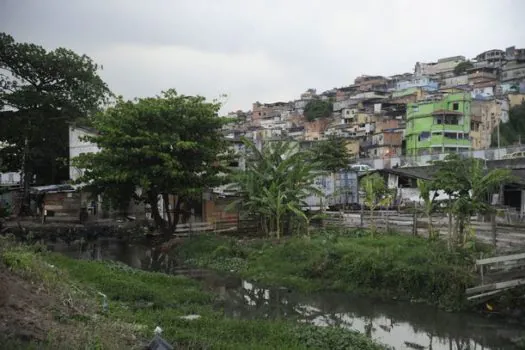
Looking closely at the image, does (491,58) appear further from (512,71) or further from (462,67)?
(512,71)

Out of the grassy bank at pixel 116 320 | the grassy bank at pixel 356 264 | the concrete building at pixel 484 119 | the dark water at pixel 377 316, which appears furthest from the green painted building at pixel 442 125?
the grassy bank at pixel 116 320

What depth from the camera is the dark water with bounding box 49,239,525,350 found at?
1077cm

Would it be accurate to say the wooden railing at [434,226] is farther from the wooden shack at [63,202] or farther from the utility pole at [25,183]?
the utility pole at [25,183]

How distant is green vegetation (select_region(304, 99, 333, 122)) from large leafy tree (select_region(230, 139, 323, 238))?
201 ft

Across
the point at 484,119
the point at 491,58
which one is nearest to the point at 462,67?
the point at 491,58

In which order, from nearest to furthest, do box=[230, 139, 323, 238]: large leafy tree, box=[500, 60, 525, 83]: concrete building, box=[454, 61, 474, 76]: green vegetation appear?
box=[230, 139, 323, 238]: large leafy tree
box=[500, 60, 525, 83]: concrete building
box=[454, 61, 474, 76]: green vegetation

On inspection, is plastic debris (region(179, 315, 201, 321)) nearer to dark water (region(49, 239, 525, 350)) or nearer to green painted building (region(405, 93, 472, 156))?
dark water (region(49, 239, 525, 350))

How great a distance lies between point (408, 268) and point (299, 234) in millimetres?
7589

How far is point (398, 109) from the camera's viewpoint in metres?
67.9

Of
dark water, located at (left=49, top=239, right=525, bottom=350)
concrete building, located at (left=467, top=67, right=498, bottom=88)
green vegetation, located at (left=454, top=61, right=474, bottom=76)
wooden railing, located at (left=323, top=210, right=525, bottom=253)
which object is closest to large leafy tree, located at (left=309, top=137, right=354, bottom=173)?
wooden railing, located at (left=323, top=210, right=525, bottom=253)

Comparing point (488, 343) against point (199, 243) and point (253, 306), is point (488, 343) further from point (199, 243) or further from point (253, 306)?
point (199, 243)

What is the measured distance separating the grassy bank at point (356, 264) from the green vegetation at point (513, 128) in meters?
43.8

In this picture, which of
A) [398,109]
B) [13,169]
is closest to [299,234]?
[13,169]

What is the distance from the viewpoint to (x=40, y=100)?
3038 cm
